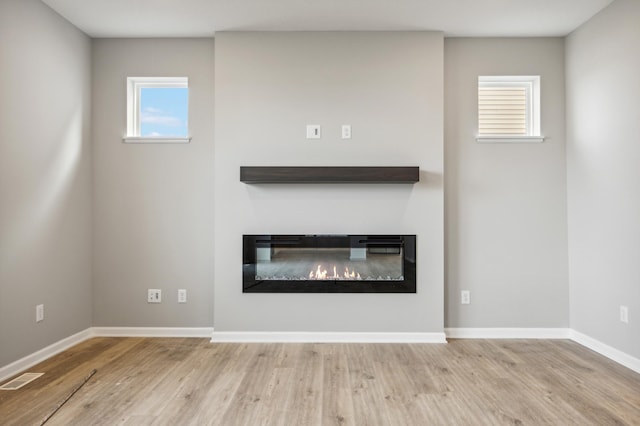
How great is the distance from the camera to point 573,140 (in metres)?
3.28

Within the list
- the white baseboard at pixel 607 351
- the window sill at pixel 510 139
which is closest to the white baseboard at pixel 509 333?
the white baseboard at pixel 607 351

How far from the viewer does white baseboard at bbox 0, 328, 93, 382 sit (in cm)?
250

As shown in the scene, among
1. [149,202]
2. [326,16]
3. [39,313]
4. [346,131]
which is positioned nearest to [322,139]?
[346,131]

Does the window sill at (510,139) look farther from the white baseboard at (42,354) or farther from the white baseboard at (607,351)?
the white baseboard at (42,354)

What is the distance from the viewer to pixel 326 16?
2994 mm

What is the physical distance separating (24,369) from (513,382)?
3.35 m

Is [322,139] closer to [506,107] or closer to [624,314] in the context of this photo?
[506,107]

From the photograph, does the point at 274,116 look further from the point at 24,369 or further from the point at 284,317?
the point at 24,369

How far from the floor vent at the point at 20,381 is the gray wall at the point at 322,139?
4.26 feet

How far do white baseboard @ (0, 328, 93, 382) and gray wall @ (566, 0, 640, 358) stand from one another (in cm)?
432

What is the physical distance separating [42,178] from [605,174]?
435cm

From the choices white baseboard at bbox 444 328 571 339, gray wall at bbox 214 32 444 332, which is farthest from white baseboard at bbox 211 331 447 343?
white baseboard at bbox 444 328 571 339

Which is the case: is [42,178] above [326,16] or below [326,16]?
below

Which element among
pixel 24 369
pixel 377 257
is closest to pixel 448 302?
pixel 377 257
